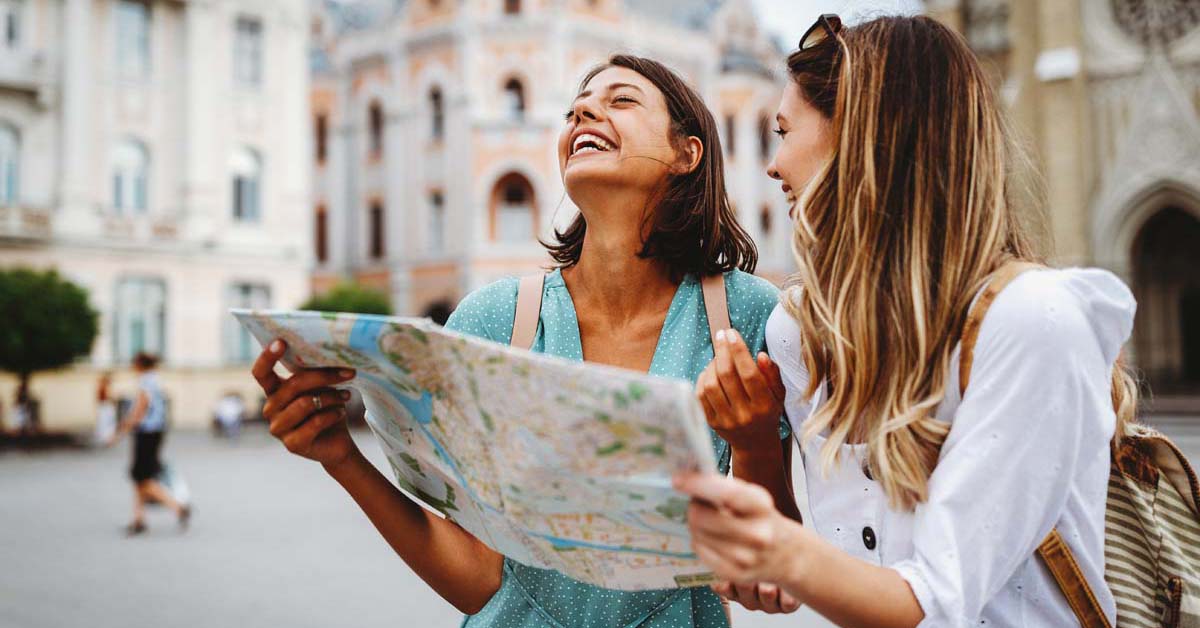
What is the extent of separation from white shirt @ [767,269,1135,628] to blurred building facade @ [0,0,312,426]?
86.1ft

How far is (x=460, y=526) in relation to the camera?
208cm

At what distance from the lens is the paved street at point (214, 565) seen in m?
6.55

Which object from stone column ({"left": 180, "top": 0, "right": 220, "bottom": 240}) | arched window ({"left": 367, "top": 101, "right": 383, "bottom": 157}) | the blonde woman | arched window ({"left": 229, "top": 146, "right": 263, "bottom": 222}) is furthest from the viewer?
arched window ({"left": 367, "top": 101, "right": 383, "bottom": 157})

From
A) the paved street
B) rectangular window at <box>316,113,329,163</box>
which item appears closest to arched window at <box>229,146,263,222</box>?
rectangular window at <box>316,113,329,163</box>

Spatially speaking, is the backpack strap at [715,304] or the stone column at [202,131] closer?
the backpack strap at [715,304]

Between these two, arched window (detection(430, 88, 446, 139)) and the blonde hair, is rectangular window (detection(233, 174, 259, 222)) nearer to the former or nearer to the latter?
arched window (detection(430, 88, 446, 139))

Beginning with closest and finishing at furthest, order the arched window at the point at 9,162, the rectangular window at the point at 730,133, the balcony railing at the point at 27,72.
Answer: the balcony railing at the point at 27,72 < the arched window at the point at 9,162 < the rectangular window at the point at 730,133

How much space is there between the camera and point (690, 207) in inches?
96.4

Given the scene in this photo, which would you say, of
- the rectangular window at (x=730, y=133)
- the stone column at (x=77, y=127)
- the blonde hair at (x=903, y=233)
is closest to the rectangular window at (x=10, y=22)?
the stone column at (x=77, y=127)

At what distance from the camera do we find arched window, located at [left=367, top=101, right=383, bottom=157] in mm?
35188

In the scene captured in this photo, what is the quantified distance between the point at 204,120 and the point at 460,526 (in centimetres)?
2817

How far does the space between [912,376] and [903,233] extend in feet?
0.83

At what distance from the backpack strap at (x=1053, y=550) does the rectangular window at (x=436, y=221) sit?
32241 mm

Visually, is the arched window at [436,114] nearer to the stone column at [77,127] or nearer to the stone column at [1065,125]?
the stone column at [77,127]
